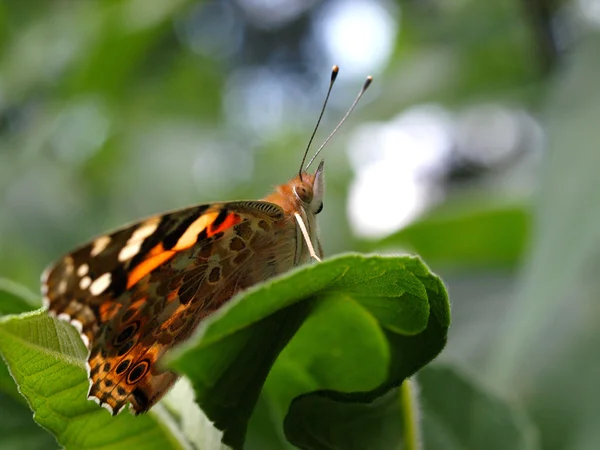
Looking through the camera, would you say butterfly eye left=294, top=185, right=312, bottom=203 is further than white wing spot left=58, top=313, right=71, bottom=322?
Yes

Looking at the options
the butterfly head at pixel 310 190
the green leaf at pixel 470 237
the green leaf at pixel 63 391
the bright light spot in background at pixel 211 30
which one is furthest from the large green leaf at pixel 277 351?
the bright light spot in background at pixel 211 30

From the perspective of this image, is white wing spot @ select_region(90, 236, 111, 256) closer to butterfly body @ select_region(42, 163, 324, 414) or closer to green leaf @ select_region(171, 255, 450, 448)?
butterfly body @ select_region(42, 163, 324, 414)

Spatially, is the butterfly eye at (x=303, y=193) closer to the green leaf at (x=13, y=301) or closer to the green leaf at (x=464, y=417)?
the green leaf at (x=464, y=417)

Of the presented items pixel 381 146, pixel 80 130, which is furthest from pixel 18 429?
pixel 381 146

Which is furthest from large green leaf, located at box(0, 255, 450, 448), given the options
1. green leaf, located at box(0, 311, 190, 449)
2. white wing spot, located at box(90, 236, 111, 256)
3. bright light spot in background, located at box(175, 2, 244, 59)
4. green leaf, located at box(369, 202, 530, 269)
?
bright light spot in background, located at box(175, 2, 244, 59)

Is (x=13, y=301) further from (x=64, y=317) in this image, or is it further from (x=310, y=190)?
(x=310, y=190)

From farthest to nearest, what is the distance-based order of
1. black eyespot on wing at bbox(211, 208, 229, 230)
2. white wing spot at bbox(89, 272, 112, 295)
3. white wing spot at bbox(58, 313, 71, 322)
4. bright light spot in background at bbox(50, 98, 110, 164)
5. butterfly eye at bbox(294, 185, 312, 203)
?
1. bright light spot in background at bbox(50, 98, 110, 164)
2. butterfly eye at bbox(294, 185, 312, 203)
3. black eyespot on wing at bbox(211, 208, 229, 230)
4. white wing spot at bbox(89, 272, 112, 295)
5. white wing spot at bbox(58, 313, 71, 322)

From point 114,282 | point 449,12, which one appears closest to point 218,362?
point 114,282
